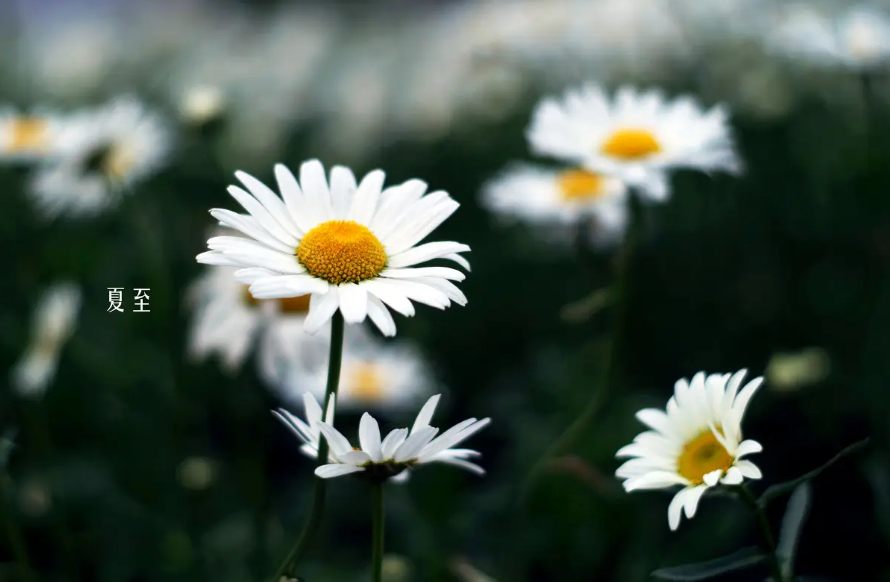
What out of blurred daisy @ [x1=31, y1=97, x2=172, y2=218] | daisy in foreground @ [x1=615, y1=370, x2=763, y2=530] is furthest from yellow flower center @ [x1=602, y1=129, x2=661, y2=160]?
blurred daisy @ [x1=31, y1=97, x2=172, y2=218]

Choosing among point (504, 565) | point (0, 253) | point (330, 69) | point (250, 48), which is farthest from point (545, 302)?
point (250, 48)

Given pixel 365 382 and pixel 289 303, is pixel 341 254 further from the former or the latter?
pixel 365 382

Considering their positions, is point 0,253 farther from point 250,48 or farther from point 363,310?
point 250,48

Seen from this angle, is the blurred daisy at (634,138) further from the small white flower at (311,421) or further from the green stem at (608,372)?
the small white flower at (311,421)

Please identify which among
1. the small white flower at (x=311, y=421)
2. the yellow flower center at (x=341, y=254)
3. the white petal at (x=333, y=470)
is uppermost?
the yellow flower center at (x=341, y=254)

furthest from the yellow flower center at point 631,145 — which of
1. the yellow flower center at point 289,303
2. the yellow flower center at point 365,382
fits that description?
the yellow flower center at point 365,382

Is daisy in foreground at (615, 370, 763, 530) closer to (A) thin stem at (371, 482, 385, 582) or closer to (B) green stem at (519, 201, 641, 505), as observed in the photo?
(A) thin stem at (371, 482, 385, 582)
